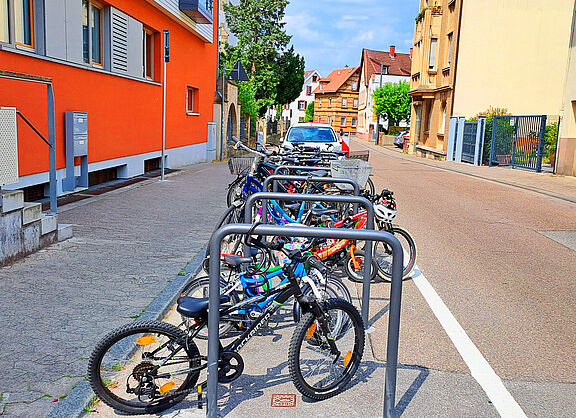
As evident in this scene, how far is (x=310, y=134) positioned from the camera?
1709cm

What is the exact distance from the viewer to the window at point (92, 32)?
11.7m

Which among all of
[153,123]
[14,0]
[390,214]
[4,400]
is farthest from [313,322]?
[153,123]

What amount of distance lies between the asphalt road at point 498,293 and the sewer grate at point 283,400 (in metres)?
0.94

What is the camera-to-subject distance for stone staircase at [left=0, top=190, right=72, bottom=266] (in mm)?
5953

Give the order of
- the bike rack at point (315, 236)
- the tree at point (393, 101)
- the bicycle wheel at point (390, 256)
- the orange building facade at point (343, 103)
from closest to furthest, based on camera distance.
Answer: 1. the bike rack at point (315, 236)
2. the bicycle wheel at point (390, 256)
3. the tree at point (393, 101)
4. the orange building facade at point (343, 103)

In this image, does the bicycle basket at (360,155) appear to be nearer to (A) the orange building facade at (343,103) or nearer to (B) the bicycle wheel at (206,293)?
(B) the bicycle wheel at (206,293)

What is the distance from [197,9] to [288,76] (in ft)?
95.2

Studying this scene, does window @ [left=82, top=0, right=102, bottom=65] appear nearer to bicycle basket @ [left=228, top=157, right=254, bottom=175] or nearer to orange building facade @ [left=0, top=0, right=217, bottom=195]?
orange building facade @ [left=0, top=0, right=217, bottom=195]

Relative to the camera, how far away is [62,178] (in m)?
10.2

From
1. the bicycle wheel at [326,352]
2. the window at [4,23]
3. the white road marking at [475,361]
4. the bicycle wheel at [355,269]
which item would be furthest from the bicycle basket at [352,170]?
the window at [4,23]

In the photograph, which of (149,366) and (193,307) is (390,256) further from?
(149,366)

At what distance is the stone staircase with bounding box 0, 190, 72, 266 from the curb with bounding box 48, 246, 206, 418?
172cm

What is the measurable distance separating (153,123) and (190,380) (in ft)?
42.0

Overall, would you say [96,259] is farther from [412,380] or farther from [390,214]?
[412,380]
